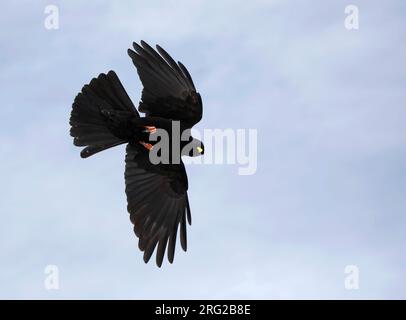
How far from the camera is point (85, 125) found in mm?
26141

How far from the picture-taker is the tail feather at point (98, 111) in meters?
25.7

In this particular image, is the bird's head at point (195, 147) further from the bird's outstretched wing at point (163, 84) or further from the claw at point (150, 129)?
the claw at point (150, 129)

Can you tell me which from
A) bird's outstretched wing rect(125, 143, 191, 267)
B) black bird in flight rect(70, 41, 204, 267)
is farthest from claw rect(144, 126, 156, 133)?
bird's outstretched wing rect(125, 143, 191, 267)

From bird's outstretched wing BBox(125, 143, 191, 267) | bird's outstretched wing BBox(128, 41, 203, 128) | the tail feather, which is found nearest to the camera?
bird's outstretched wing BBox(128, 41, 203, 128)

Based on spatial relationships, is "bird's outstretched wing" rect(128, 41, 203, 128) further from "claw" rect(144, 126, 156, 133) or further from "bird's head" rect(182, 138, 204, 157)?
"bird's head" rect(182, 138, 204, 157)

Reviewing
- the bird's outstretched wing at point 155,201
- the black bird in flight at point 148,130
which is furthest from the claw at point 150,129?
the bird's outstretched wing at point 155,201

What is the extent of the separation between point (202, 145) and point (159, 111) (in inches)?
52.1

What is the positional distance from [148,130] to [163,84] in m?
1.13

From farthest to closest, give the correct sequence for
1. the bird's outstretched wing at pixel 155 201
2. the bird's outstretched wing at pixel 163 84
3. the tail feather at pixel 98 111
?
the bird's outstretched wing at pixel 155 201, the tail feather at pixel 98 111, the bird's outstretched wing at pixel 163 84

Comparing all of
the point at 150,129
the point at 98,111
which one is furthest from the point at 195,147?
the point at 98,111

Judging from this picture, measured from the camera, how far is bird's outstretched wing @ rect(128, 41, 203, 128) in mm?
25469

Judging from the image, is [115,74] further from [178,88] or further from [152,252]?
[152,252]

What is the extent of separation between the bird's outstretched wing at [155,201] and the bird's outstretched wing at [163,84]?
145cm
